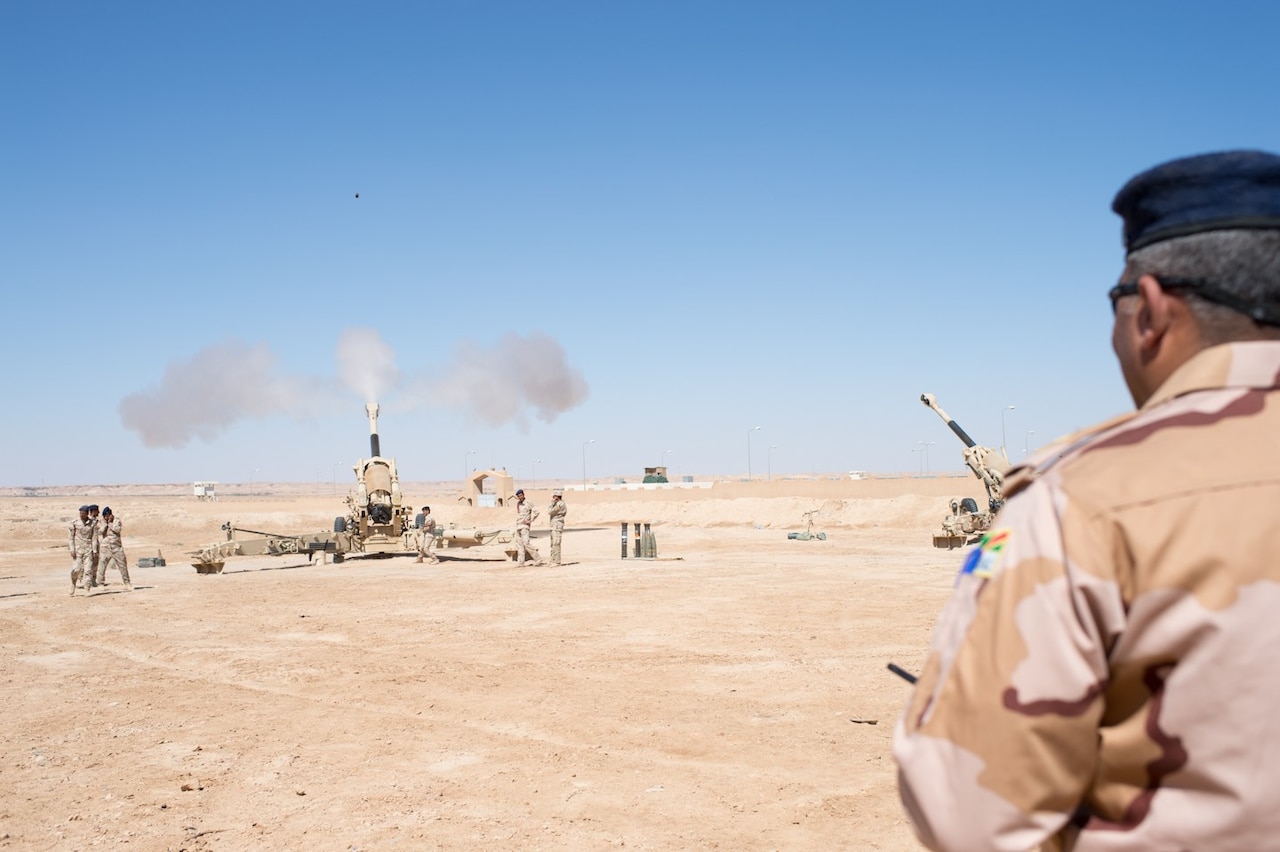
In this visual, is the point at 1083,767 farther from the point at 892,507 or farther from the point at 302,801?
the point at 892,507

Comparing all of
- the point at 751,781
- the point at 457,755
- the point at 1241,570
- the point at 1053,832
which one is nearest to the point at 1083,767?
the point at 1053,832

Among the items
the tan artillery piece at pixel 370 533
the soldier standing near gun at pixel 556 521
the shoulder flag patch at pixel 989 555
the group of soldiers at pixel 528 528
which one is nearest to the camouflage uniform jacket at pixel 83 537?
the tan artillery piece at pixel 370 533

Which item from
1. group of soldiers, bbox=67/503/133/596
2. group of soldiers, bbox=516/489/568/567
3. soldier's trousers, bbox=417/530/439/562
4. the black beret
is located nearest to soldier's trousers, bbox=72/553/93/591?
group of soldiers, bbox=67/503/133/596

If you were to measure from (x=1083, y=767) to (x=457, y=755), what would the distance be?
6.02 meters

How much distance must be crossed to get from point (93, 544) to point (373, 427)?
10280 millimetres

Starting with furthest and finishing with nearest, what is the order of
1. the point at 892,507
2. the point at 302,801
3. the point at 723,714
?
1. the point at 892,507
2. the point at 723,714
3. the point at 302,801

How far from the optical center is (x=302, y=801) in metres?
5.97

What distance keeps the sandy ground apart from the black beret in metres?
4.29

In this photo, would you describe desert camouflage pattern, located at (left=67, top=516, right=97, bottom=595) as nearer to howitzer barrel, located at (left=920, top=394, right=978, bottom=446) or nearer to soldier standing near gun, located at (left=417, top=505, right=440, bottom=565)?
soldier standing near gun, located at (left=417, top=505, right=440, bottom=565)

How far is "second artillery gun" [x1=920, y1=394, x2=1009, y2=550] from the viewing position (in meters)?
21.5

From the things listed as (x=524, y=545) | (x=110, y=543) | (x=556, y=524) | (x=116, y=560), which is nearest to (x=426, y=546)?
(x=524, y=545)

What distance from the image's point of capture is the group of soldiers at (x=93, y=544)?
18203 millimetres

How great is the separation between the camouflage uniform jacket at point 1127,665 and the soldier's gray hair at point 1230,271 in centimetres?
20

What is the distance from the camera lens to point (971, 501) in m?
25.4
